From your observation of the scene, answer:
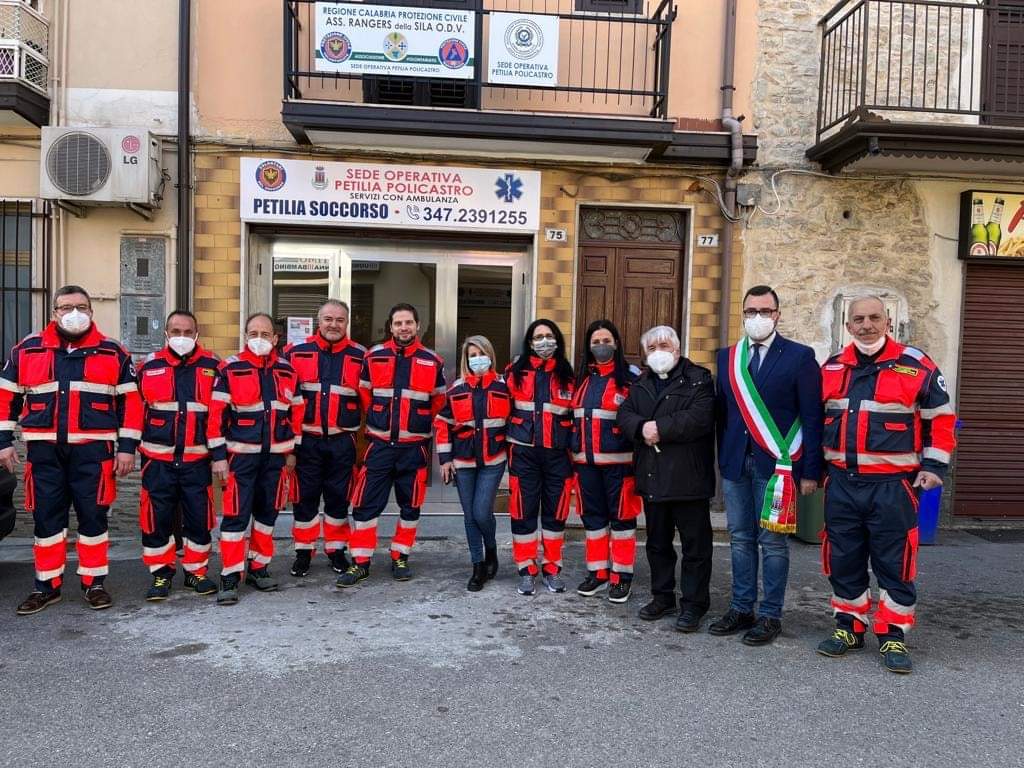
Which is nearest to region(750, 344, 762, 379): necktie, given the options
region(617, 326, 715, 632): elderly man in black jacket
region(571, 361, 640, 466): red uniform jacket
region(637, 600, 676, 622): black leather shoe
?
region(617, 326, 715, 632): elderly man in black jacket

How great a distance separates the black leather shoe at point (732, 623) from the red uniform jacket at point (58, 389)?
4.08m

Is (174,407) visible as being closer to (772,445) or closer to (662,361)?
(662,361)

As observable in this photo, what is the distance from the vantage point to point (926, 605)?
5.57 m

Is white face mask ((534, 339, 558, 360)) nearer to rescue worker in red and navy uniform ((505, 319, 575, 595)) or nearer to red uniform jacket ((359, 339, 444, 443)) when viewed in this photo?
rescue worker in red and navy uniform ((505, 319, 575, 595))

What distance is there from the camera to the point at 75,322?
5012 millimetres

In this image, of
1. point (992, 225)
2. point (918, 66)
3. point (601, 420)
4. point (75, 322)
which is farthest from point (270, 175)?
point (992, 225)

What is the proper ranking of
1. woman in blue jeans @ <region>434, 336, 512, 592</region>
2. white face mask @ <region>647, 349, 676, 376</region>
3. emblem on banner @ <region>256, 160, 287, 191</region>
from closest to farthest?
1. white face mask @ <region>647, 349, 676, 376</region>
2. woman in blue jeans @ <region>434, 336, 512, 592</region>
3. emblem on banner @ <region>256, 160, 287, 191</region>

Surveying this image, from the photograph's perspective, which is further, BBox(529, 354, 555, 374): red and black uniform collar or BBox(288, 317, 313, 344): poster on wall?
BBox(288, 317, 313, 344): poster on wall

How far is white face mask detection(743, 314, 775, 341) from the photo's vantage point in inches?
182

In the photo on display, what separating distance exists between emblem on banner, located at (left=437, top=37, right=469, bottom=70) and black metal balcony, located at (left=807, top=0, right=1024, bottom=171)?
368 centimetres

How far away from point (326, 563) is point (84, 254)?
411cm

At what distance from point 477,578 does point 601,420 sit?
4.91 ft

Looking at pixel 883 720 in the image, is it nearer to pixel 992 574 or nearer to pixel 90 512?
pixel 992 574

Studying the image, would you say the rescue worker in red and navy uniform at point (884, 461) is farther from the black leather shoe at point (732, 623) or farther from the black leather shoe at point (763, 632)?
the black leather shoe at point (732, 623)
